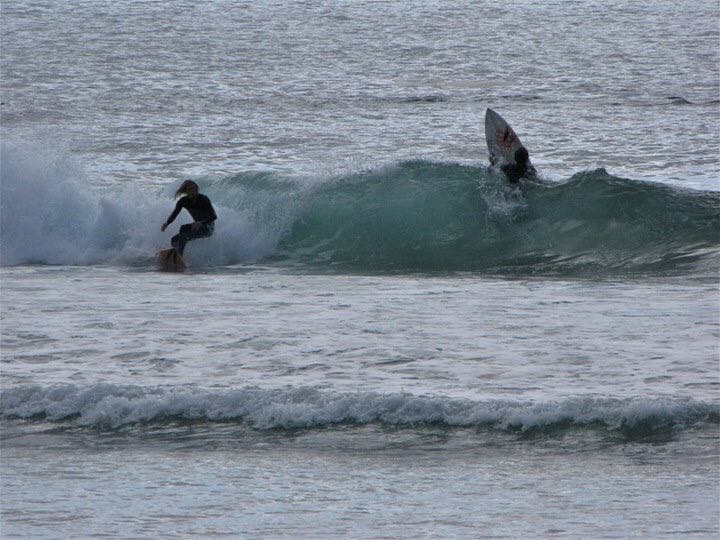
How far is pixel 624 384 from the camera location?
8492 millimetres

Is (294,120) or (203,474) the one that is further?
(294,120)

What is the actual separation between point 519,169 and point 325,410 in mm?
10077

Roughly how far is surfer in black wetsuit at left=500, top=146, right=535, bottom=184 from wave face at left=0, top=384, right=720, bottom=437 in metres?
9.69

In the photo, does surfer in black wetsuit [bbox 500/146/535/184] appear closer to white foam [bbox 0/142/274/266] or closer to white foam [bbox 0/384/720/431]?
white foam [bbox 0/142/274/266]

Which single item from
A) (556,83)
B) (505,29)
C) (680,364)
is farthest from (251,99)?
(680,364)

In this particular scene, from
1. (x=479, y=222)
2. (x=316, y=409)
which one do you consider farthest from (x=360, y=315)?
(x=479, y=222)

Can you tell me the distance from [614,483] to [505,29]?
40.7 metres

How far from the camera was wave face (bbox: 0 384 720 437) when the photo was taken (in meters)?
7.80

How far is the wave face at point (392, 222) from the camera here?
50.0 feet

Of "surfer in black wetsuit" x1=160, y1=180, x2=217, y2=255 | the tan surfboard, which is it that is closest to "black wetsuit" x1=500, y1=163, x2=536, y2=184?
"surfer in black wetsuit" x1=160, y1=180, x2=217, y2=255

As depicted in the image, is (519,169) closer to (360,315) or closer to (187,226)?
(187,226)

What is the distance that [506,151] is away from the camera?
1781 centimetres

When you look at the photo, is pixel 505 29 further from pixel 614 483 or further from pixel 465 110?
pixel 614 483

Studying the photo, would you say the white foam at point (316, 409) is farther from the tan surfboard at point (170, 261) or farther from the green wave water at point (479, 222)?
the green wave water at point (479, 222)
